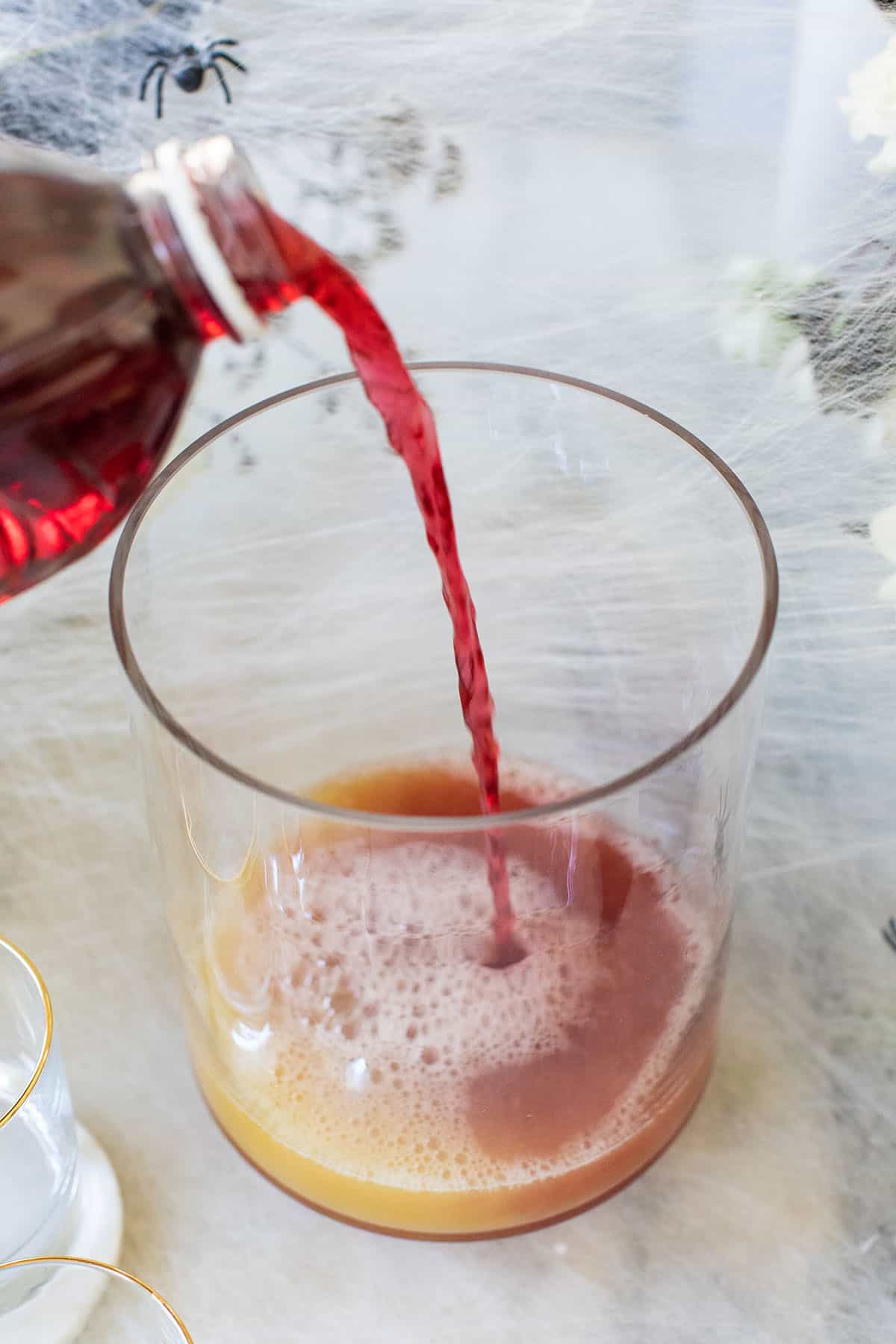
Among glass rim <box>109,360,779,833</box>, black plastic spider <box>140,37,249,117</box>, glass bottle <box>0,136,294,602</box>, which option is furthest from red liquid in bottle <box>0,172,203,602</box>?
black plastic spider <box>140,37,249,117</box>

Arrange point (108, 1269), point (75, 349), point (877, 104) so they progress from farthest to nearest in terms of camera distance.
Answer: point (877, 104) → point (108, 1269) → point (75, 349)

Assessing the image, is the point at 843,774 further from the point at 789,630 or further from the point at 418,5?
the point at 418,5

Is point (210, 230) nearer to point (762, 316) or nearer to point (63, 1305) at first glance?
point (63, 1305)

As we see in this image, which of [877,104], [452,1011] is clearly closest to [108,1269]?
[452,1011]

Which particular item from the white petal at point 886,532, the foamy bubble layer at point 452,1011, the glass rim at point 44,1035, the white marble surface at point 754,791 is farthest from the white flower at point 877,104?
the glass rim at point 44,1035

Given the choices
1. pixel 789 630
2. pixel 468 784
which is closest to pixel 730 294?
pixel 789 630
